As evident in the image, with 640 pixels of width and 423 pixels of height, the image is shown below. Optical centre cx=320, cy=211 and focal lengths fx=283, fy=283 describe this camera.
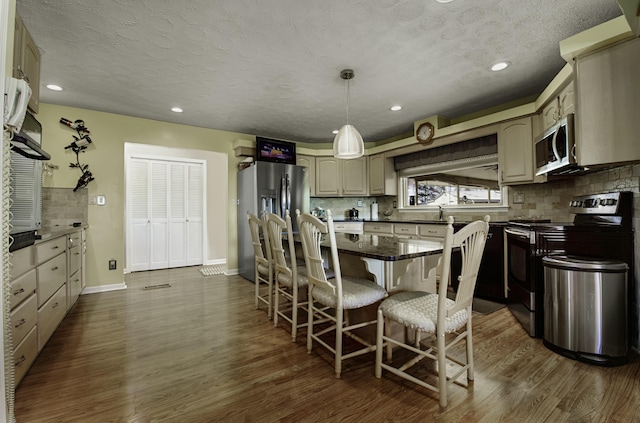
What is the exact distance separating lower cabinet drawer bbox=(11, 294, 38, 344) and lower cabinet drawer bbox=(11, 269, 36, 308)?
0.13 ft

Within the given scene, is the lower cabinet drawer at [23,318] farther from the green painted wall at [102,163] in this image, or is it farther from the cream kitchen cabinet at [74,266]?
the green painted wall at [102,163]

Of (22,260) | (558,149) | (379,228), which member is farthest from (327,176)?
(22,260)

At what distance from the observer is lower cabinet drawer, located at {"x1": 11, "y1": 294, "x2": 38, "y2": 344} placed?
1563 mm

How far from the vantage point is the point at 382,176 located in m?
5.04

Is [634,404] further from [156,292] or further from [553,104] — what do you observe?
[156,292]

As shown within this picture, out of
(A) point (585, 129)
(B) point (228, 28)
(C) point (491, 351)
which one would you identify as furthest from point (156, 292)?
(A) point (585, 129)

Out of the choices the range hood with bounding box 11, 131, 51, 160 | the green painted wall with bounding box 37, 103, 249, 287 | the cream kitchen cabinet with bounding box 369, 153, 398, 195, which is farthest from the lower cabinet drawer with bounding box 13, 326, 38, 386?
the cream kitchen cabinet with bounding box 369, 153, 398, 195

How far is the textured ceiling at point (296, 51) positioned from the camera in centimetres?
192

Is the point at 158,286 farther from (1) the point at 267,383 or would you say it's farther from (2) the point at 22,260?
(1) the point at 267,383

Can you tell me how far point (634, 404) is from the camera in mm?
1484

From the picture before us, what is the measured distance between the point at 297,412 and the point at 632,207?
2678 mm

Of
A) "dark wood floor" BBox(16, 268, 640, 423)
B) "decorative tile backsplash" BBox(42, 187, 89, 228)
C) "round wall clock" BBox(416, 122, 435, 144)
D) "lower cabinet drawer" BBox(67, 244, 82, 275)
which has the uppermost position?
"round wall clock" BBox(416, 122, 435, 144)

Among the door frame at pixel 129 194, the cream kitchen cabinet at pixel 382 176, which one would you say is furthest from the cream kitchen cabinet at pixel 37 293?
the cream kitchen cabinet at pixel 382 176

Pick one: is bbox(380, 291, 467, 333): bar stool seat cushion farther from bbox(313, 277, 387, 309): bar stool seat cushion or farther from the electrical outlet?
the electrical outlet
